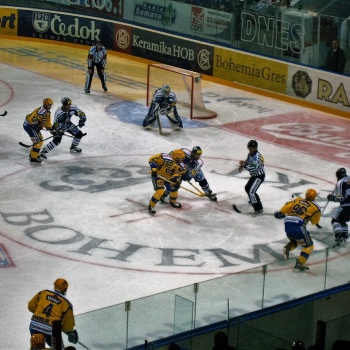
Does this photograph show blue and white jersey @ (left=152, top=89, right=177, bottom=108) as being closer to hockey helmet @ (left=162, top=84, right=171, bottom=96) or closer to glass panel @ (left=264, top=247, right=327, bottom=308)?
hockey helmet @ (left=162, top=84, right=171, bottom=96)

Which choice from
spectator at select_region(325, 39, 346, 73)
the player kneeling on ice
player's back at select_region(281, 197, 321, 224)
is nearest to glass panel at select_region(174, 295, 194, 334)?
player's back at select_region(281, 197, 321, 224)

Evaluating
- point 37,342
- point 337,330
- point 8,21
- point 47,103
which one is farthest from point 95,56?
point 37,342

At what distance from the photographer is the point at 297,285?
39.5 feet

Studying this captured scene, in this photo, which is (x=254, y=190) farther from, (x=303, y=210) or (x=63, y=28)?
(x=63, y=28)

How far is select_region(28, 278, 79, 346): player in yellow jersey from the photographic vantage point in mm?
10852

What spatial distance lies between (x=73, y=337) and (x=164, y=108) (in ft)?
37.9

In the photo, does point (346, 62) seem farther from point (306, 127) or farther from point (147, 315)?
point (147, 315)

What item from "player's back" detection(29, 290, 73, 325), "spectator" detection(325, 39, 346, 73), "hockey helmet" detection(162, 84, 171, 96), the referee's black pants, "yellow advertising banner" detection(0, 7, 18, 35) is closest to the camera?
"player's back" detection(29, 290, 73, 325)

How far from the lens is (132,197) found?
1764 cm

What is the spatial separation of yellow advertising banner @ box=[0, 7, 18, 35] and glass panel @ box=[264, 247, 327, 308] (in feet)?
67.8

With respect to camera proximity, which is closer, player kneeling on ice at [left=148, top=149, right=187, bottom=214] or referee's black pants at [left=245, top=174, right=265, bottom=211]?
player kneeling on ice at [left=148, top=149, right=187, bottom=214]

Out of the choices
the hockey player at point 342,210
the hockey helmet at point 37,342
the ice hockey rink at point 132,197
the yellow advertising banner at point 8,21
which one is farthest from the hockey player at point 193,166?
the yellow advertising banner at point 8,21

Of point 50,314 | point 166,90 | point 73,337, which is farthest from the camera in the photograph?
point 166,90

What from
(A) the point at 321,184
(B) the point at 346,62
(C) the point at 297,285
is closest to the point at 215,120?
(B) the point at 346,62
